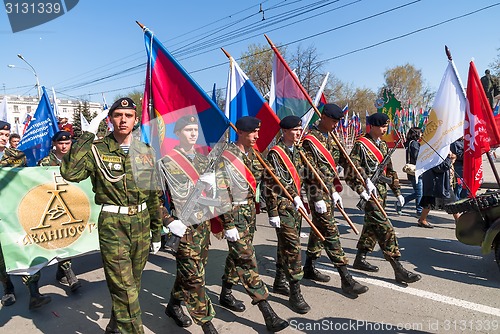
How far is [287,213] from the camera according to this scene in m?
3.65

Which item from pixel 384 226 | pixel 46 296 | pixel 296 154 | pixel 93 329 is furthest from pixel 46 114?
pixel 384 226

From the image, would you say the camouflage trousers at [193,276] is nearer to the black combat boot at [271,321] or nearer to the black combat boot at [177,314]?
the black combat boot at [177,314]

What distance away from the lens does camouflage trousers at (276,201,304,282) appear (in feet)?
11.7

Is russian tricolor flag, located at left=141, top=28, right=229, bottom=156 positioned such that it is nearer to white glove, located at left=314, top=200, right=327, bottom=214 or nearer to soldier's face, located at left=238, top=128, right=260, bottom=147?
soldier's face, located at left=238, top=128, right=260, bottom=147

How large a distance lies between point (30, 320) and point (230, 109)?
3.13 meters

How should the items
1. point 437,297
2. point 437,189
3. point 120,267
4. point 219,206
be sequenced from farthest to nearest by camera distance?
point 437,189, point 437,297, point 219,206, point 120,267

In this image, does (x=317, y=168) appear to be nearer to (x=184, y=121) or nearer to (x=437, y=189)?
(x=184, y=121)

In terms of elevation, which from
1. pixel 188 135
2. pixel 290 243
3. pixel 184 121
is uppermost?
pixel 184 121

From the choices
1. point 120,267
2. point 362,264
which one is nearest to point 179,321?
point 120,267

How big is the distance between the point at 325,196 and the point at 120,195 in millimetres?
2286

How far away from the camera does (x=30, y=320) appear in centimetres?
355

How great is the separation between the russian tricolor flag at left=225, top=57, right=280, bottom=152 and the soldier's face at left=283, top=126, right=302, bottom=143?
0.72 ft

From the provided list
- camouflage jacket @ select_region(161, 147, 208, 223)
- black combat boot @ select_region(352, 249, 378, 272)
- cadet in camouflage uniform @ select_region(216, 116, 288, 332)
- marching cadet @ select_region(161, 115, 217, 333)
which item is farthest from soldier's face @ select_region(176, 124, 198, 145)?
black combat boot @ select_region(352, 249, 378, 272)

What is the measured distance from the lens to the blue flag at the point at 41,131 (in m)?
5.47
